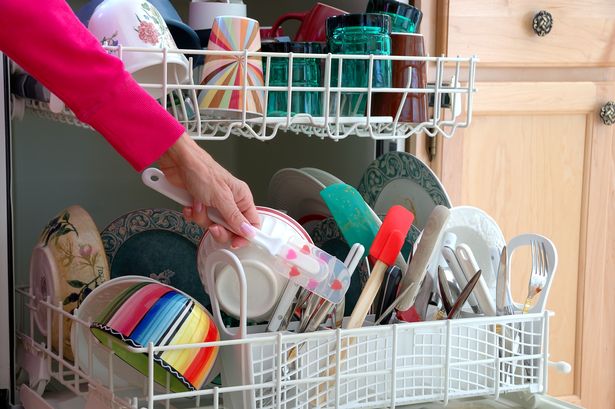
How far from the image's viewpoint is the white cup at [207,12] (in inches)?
45.8

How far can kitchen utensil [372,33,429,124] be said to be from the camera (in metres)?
1.08

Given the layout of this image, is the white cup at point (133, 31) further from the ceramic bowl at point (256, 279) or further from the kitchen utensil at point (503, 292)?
the kitchen utensil at point (503, 292)

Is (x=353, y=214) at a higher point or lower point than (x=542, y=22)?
lower

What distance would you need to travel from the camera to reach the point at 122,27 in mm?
951

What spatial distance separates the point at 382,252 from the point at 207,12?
1.30ft

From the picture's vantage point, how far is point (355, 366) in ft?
3.21

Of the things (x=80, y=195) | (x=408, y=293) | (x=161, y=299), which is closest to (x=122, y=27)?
(x=161, y=299)

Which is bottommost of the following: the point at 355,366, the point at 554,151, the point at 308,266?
the point at 355,366

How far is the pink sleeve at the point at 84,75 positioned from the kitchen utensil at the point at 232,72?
13cm

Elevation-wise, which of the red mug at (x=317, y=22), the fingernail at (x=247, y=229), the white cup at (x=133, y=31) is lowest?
the fingernail at (x=247, y=229)

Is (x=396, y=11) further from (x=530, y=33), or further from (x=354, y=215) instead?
(x=530, y=33)

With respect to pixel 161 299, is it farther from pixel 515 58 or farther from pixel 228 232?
pixel 515 58

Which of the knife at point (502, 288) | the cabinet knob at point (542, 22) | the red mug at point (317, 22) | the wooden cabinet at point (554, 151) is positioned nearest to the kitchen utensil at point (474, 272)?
the knife at point (502, 288)

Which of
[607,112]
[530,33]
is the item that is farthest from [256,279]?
[607,112]
